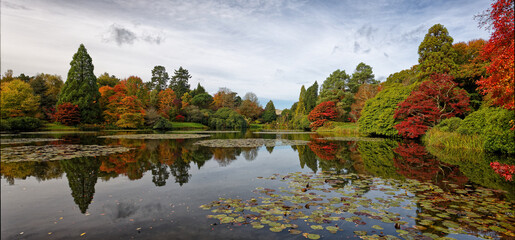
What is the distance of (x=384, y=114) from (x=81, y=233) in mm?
25446

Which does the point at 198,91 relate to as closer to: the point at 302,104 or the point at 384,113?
the point at 302,104

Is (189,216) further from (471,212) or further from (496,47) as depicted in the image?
(496,47)

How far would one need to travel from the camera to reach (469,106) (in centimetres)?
1881

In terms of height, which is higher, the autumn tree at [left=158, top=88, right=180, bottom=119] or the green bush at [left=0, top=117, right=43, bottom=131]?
the autumn tree at [left=158, top=88, right=180, bottom=119]

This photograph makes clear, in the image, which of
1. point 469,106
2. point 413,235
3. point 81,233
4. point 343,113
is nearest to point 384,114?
point 469,106

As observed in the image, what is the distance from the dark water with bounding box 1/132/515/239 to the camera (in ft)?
11.6

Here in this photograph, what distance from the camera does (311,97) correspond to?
172 feet

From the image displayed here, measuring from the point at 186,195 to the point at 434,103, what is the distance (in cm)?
2123

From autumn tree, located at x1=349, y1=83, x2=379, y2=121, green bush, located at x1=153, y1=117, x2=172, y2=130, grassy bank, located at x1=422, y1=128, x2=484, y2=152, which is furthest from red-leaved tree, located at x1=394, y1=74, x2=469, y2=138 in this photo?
green bush, located at x1=153, y1=117, x2=172, y2=130

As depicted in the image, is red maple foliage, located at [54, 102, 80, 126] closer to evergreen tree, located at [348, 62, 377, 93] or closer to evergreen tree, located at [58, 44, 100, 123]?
evergreen tree, located at [58, 44, 100, 123]

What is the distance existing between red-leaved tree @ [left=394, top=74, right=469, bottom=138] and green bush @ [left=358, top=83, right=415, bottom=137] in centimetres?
276

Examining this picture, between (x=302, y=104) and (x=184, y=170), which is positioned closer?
(x=184, y=170)

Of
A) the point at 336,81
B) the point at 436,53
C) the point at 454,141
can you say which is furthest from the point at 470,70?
the point at 336,81

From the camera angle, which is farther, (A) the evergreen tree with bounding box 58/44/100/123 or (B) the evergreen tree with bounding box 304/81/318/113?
(B) the evergreen tree with bounding box 304/81/318/113
